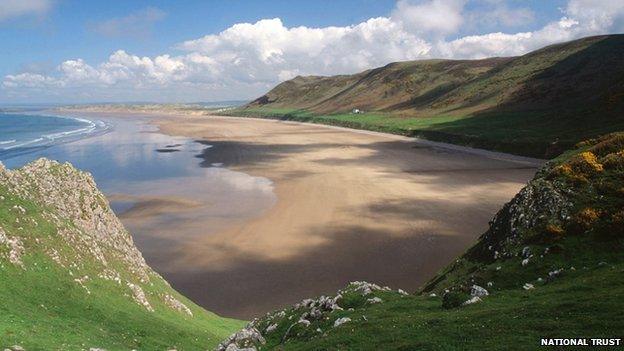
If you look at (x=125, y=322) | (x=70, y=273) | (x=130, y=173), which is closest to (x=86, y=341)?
(x=125, y=322)

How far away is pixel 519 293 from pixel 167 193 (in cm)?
6055

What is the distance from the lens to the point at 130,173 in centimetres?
8819

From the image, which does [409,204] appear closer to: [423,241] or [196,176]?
[423,241]

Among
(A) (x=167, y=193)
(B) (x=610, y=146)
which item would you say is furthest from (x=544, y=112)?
(B) (x=610, y=146)

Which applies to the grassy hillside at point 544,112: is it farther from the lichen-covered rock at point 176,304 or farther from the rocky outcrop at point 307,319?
the lichen-covered rock at point 176,304

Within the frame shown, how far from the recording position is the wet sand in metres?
37.7

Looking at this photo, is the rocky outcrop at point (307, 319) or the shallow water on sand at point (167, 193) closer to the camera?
the rocky outcrop at point (307, 319)

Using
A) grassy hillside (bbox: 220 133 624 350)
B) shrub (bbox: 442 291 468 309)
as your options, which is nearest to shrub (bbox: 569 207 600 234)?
grassy hillside (bbox: 220 133 624 350)

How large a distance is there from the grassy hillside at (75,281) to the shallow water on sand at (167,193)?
31.6 ft

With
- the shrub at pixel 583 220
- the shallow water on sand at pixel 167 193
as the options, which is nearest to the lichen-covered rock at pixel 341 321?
the shrub at pixel 583 220

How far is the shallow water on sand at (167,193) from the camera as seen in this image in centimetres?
4891

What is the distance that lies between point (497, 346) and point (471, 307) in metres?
5.80

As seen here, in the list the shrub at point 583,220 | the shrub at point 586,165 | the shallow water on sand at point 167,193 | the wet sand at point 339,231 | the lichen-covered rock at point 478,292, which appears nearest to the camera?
the lichen-covered rock at point 478,292

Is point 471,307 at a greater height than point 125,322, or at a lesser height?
greater
